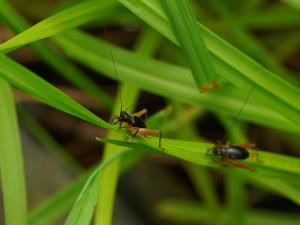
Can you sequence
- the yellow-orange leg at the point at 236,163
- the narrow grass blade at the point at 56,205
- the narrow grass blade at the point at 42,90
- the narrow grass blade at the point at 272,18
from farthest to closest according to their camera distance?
the narrow grass blade at the point at 272,18, the narrow grass blade at the point at 56,205, the yellow-orange leg at the point at 236,163, the narrow grass blade at the point at 42,90

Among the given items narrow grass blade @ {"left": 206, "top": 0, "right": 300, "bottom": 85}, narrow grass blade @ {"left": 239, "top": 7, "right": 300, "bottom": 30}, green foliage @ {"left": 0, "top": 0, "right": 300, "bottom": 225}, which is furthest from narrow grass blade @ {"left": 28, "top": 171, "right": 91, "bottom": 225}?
narrow grass blade @ {"left": 239, "top": 7, "right": 300, "bottom": 30}

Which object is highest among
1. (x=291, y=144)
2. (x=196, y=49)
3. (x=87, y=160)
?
(x=291, y=144)

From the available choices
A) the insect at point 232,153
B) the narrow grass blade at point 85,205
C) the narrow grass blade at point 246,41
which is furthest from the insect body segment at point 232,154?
the narrow grass blade at point 246,41

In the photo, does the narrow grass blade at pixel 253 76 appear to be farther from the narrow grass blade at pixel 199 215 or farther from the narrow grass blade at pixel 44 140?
the narrow grass blade at pixel 44 140

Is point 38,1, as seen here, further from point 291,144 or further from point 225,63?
point 225,63

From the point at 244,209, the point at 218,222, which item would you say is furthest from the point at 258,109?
the point at 218,222

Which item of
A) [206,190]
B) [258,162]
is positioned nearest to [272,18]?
[206,190]

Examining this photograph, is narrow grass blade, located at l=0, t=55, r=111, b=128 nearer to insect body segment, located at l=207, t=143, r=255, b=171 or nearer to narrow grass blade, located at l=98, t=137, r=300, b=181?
narrow grass blade, located at l=98, t=137, r=300, b=181
